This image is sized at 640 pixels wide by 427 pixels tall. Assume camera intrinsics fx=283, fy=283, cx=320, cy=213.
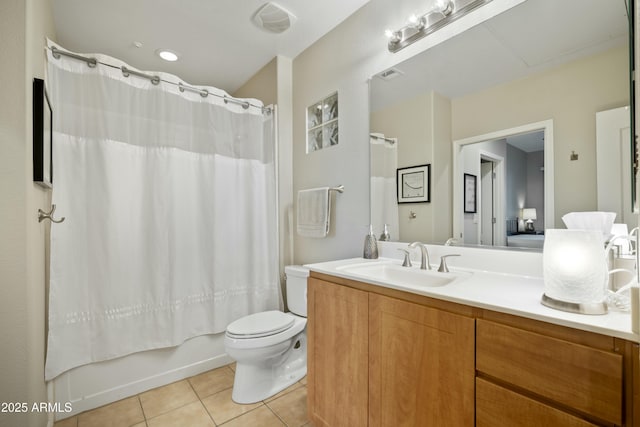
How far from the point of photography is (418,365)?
0.97m

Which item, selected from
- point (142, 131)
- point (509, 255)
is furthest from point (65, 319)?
point (509, 255)

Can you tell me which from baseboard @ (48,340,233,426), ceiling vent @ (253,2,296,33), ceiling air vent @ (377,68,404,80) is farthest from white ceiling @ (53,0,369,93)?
baseboard @ (48,340,233,426)

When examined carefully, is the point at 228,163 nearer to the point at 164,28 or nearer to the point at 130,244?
the point at 130,244

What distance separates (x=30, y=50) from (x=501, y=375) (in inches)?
80.8

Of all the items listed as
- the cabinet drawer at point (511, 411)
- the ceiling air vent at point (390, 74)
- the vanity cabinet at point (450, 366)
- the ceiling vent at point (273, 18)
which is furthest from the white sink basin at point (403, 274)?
the ceiling vent at point (273, 18)

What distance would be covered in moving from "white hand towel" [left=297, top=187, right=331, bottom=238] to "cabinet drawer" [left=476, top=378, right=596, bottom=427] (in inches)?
51.4

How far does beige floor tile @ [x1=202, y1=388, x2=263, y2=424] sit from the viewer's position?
61.9 inches

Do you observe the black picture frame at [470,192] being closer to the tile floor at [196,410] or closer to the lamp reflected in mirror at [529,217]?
the lamp reflected in mirror at [529,217]

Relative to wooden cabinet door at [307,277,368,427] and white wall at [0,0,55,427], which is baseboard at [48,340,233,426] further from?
wooden cabinet door at [307,277,368,427]

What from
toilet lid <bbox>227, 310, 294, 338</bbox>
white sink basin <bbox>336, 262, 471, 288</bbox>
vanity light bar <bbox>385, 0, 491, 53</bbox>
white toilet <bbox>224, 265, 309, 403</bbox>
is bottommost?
white toilet <bbox>224, 265, 309, 403</bbox>

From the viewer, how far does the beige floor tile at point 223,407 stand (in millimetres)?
1572

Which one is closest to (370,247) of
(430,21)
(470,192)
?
(470,192)

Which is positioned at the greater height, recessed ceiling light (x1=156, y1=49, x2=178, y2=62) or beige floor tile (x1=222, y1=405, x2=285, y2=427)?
recessed ceiling light (x1=156, y1=49, x2=178, y2=62)

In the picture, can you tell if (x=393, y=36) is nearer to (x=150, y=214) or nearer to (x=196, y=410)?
(x=150, y=214)
